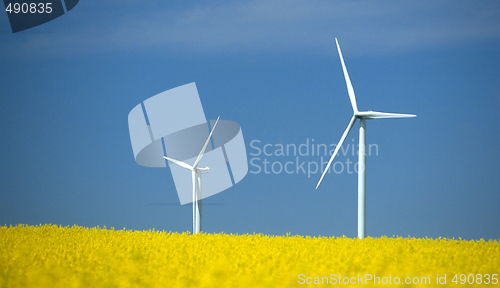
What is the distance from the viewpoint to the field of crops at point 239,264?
12.3 m

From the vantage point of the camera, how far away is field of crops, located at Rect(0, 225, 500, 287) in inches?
485

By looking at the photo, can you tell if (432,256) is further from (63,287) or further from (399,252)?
(63,287)

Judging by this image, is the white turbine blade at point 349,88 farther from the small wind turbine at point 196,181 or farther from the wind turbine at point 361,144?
the small wind turbine at point 196,181

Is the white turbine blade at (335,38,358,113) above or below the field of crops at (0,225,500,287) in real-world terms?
above

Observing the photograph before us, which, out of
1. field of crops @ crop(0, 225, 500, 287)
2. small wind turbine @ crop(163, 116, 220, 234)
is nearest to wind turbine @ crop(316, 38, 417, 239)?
field of crops @ crop(0, 225, 500, 287)

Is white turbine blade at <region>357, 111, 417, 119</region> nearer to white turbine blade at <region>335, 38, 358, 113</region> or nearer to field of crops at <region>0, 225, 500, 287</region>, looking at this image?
white turbine blade at <region>335, 38, 358, 113</region>

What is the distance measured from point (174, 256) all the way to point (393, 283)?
8073 mm

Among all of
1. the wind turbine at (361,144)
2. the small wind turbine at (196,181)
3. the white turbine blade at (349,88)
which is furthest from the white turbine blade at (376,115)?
the small wind turbine at (196,181)

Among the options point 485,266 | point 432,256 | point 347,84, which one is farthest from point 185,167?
point 485,266

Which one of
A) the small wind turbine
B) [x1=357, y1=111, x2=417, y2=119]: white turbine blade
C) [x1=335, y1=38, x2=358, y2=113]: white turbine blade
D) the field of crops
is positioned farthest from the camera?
the small wind turbine

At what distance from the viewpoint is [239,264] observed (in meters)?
15.3

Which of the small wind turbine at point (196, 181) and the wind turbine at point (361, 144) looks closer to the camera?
the wind turbine at point (361, 144)

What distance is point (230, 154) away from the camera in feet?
120

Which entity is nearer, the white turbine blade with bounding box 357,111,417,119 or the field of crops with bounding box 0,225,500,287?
the field of crops with bounding box 0,225,500,287
